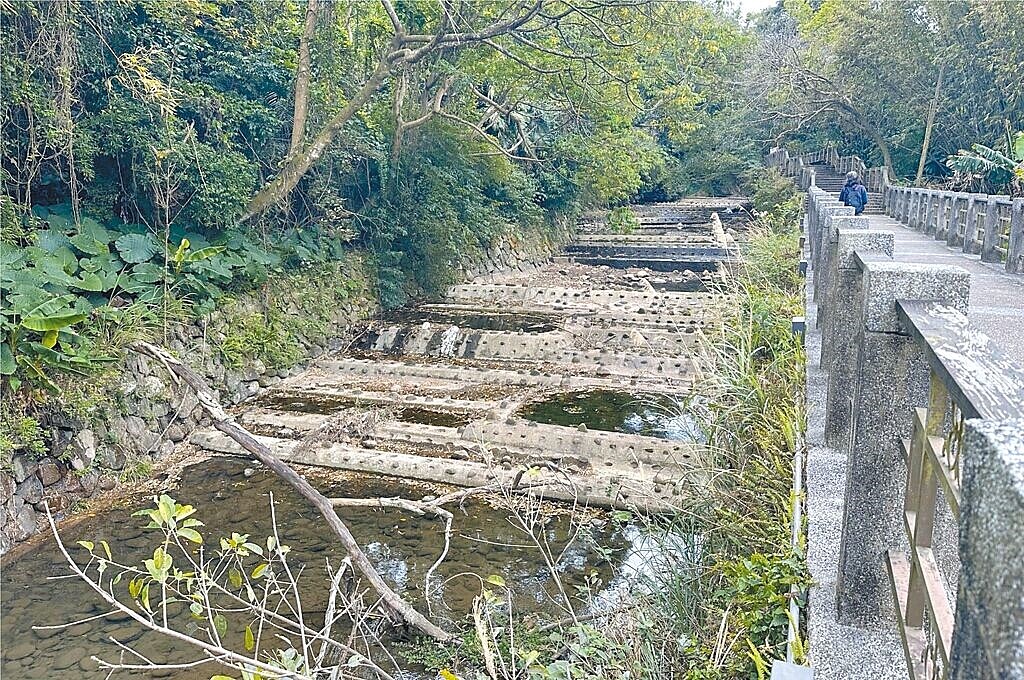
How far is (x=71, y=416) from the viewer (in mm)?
6238

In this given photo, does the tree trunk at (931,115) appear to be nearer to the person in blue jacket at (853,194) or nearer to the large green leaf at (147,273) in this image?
the person in blue jacket at (853,194)

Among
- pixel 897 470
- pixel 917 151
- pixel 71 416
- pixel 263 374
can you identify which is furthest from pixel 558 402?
pixel 917 151

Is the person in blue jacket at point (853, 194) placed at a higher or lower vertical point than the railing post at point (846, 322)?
higher

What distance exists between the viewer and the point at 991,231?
809cm

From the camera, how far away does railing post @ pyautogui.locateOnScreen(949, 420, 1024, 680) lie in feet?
2.19

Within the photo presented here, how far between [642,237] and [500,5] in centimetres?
918

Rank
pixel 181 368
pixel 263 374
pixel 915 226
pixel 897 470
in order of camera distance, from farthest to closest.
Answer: pixel 915 226
pixel 263 374
pixel 181 368
pixel 897 470

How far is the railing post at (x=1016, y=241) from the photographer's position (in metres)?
7.05

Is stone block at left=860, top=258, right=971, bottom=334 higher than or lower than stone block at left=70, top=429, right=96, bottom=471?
higher

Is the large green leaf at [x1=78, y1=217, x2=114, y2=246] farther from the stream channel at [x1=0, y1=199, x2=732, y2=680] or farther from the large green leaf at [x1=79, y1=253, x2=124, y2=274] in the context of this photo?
the stream channel at [x1=0, y1=199, x2=732, y2=680]

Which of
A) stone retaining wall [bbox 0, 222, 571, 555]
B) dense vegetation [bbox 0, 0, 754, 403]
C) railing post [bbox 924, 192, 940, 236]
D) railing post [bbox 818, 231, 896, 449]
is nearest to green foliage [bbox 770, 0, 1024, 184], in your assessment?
railing post [bbox 924, 192, 940, 236]

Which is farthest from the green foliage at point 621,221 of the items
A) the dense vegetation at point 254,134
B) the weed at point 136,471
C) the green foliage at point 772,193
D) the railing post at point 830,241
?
the railing post at point 830,241

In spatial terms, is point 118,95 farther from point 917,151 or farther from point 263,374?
point 917,151

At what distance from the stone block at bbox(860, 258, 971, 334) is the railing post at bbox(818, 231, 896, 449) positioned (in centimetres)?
73
